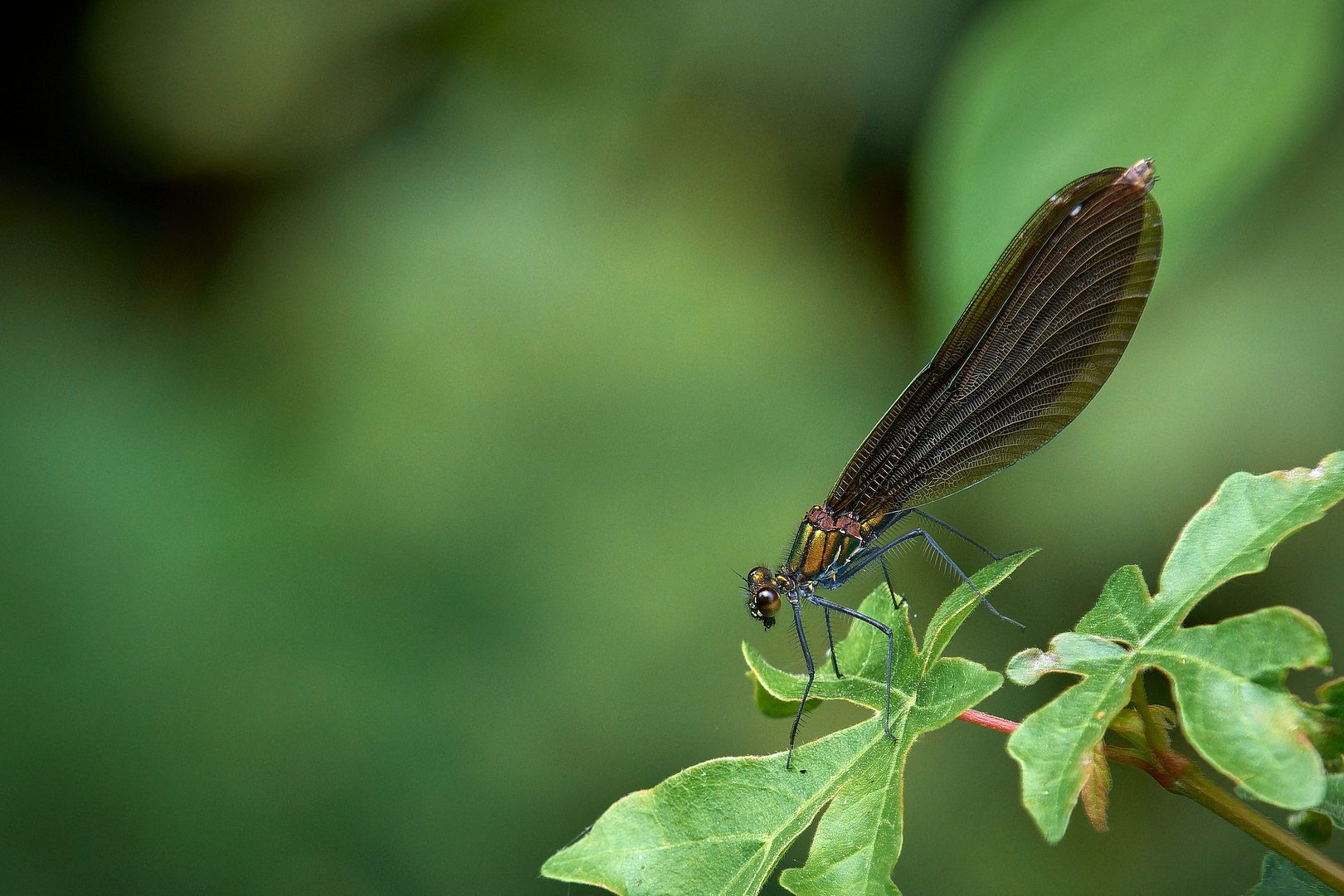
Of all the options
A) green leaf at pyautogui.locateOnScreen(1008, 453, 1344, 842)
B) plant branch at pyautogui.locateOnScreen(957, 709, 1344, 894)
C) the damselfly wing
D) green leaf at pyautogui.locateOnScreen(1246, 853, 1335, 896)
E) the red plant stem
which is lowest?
green leaf at pyautogui.locateOnScreen(1246, 853, 1335, 896)

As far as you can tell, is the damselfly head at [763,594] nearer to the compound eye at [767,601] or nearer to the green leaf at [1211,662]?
the compound eye at [767,601]

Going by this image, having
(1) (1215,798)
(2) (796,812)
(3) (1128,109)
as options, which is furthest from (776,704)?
(3) (1128,109)

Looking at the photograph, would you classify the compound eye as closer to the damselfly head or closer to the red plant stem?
the damselfly head

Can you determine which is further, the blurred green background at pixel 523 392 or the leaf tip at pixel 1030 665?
the blurred green background at pixel 523 392

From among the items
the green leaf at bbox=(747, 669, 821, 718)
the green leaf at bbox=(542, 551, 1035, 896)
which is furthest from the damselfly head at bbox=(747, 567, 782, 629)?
the green leaf at bbox=(542, 551, 1035, 896)

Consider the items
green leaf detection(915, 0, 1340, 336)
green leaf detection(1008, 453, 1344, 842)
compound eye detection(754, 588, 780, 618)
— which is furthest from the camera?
green leaf detection(915, 0, 1340, 336)

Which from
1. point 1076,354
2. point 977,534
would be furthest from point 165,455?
point 1076,354

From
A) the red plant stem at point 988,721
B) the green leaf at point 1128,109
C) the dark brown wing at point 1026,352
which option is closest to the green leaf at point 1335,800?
the red plant stem at point 988,721
